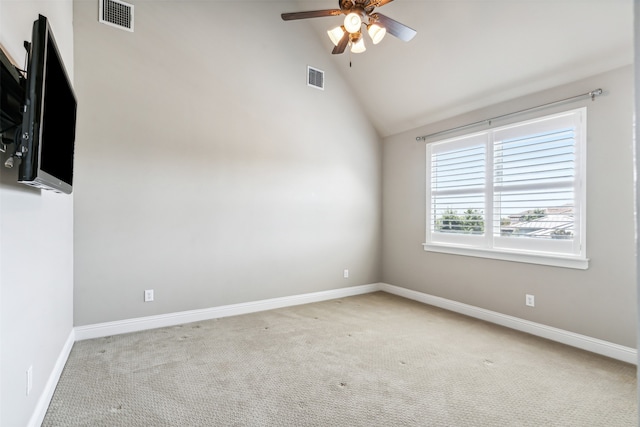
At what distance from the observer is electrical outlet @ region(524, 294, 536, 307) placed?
3221 millimetres

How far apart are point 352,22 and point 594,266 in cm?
295

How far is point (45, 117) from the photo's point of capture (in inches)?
55.4

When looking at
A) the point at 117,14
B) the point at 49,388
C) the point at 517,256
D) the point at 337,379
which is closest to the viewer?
the point at 49,388

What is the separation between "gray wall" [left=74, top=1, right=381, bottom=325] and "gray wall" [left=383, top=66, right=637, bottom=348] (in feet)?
5.58

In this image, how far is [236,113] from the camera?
146 inches

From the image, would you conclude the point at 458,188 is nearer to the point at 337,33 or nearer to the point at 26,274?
the point at 337,33

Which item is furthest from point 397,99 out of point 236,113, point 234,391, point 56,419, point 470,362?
point 56,419

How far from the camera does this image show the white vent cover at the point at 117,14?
296 cm

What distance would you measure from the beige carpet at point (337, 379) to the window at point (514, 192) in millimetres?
928

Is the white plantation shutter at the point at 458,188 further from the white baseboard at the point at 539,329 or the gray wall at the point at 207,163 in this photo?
the gray wall at the point at 207,163

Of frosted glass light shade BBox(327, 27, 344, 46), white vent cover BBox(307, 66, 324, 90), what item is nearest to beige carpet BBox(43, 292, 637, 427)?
frosted glass light shade BBox(327, 27, 344, 46)

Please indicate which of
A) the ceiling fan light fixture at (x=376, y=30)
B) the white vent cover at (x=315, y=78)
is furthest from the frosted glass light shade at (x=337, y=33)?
the white vent cover at (x=315, y=78)

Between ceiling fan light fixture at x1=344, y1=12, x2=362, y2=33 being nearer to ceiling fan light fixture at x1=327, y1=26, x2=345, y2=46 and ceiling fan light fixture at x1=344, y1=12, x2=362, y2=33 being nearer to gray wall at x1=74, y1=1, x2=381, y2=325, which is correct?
ceiling fan light fixture at x1=327, y1=26, x2=345, y2=46

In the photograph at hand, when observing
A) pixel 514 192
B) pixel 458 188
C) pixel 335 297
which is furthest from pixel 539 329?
pixel 335 297
